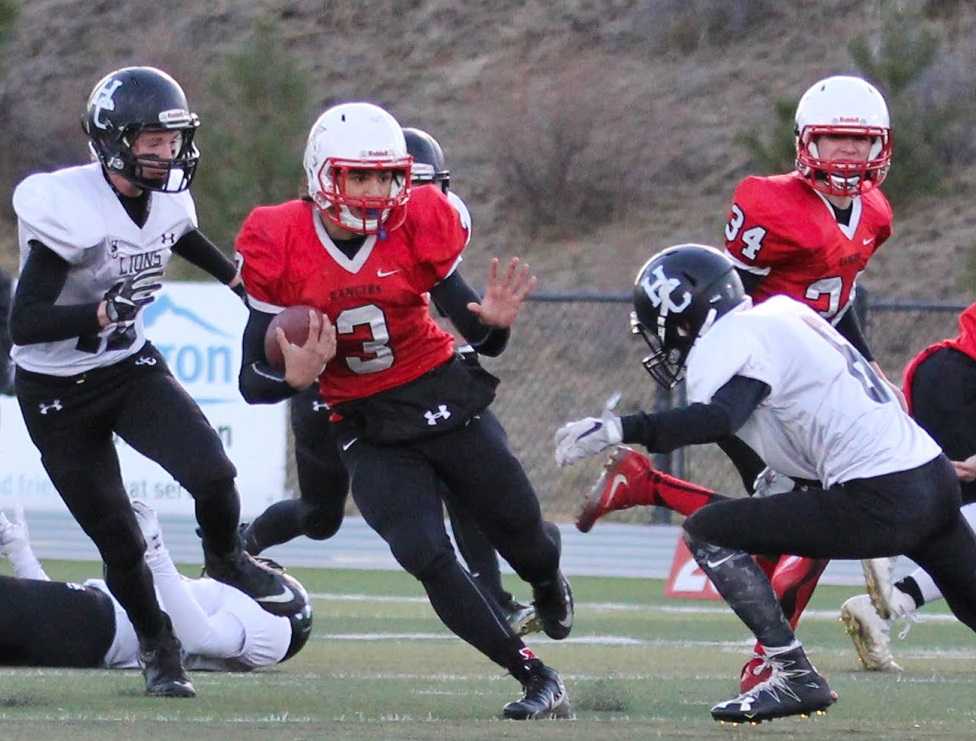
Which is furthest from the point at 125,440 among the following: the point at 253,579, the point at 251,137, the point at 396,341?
the point at 251,137

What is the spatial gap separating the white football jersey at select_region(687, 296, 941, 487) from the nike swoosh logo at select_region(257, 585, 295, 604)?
2049 mm

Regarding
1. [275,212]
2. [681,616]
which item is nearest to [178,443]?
[275,212]

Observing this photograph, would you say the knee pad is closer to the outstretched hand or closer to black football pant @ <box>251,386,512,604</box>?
black football pant @ <box>251,386,512,604</box>

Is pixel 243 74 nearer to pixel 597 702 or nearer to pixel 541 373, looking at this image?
pixel 541 373

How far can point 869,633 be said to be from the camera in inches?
278

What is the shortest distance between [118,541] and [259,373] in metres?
0.84

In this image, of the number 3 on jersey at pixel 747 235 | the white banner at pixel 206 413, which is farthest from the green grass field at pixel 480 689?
the white banner at pixel 206 413

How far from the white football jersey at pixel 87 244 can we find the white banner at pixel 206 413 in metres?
6.06

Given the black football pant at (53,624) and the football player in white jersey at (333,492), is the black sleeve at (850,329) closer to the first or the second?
the football player in white jersey at (333,492)

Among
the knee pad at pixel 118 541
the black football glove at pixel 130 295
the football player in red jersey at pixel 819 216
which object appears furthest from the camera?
the football player in red jersey at pixel 819 216

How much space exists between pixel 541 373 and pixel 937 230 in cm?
523

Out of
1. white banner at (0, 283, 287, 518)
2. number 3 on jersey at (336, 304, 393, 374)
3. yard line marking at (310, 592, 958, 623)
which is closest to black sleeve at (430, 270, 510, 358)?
number 3 on jersey at (336, 304, 393, 374)

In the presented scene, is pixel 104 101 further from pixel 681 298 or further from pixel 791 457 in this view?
pixel 791 457

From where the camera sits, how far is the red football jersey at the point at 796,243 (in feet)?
22.2
